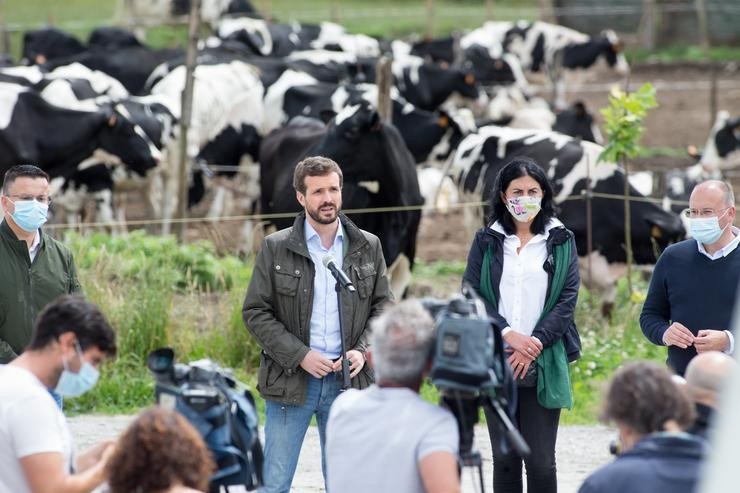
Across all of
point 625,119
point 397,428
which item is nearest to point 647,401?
point 397,428

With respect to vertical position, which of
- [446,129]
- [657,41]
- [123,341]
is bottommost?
[123,341]

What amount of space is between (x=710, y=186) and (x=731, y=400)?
380 cm

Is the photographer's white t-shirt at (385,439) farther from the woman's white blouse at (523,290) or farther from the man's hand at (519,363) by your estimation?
the woman's white blouse at (523,290)

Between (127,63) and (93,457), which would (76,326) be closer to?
(93,457)

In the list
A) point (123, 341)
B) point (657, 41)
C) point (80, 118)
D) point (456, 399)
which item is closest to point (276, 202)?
point (123, 341)

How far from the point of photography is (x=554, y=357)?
6.47 m

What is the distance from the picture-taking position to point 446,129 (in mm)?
16312

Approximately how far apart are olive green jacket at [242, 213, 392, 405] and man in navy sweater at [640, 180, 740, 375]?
1.45 metres

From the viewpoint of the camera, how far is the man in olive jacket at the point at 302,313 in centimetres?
623

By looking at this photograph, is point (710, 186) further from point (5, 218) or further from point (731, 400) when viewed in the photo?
point (731, 400)

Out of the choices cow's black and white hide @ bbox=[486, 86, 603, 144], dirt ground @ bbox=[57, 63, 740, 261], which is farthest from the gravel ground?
cow's black and white hide @ bbox=[486, 86, 603, 144]

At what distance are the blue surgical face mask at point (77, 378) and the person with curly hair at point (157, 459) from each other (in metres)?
Result: 0.46

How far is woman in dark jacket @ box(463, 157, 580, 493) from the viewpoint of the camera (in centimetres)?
635

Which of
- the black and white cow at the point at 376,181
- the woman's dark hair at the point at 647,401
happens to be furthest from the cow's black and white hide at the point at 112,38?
the woman's dark hair at the point at 647,401
